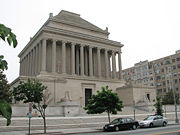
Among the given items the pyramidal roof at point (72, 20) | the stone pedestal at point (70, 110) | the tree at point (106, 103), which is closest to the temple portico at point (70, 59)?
the pyramidal roof at point (72, 20)

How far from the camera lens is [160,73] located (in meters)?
84.6

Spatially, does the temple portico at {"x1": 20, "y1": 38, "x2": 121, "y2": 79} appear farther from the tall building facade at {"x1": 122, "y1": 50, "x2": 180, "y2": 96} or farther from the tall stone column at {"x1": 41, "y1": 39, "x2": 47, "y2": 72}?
the tall building facade at {"x1": 122, "y1": 50, "x2": 180, "y2": 96}

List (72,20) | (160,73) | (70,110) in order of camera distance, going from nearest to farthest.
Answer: (70,110) → (72,20) → (160,73)

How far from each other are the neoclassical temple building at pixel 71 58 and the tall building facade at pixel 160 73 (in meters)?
26.2

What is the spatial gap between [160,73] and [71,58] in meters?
48.6

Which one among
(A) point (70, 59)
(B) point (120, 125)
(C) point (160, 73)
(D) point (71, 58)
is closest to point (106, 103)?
(B) point (120, 125)

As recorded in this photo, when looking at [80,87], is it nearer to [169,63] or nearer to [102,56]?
[102,56]

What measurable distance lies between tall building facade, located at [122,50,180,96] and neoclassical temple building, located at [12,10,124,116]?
86.0ft

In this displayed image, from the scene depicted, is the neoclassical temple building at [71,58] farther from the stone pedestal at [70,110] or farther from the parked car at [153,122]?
the parked car at [153,122]

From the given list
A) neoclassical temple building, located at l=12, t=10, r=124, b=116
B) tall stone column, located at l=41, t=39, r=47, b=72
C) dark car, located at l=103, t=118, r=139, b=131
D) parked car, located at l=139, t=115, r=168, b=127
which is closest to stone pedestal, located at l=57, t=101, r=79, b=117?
neoclassical temple building, located at l=12, t=10, r=124, b=116

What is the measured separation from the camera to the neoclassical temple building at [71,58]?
45344 millimetres

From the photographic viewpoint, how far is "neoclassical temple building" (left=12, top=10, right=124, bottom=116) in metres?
45.3

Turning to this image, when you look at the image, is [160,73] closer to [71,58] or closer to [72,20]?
[72,20]

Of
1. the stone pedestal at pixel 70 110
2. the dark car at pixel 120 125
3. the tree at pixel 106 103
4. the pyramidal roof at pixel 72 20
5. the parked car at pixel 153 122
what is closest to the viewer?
the dark car at pixel 120 125
